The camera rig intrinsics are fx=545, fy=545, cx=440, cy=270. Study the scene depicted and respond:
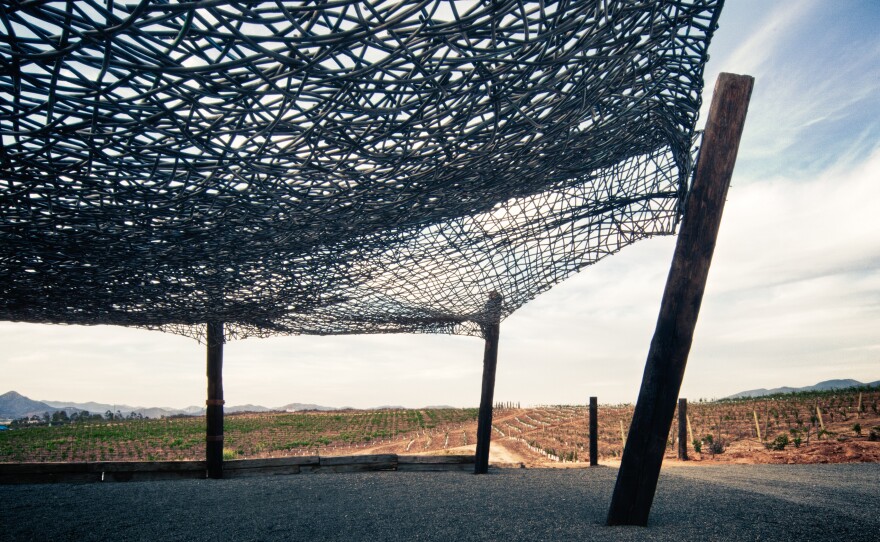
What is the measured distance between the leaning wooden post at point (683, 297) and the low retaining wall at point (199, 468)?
7165mm

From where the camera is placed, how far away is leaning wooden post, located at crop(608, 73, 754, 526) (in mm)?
5438

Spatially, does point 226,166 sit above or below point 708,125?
below

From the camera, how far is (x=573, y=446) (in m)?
26.5

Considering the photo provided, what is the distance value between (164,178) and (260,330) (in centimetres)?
825

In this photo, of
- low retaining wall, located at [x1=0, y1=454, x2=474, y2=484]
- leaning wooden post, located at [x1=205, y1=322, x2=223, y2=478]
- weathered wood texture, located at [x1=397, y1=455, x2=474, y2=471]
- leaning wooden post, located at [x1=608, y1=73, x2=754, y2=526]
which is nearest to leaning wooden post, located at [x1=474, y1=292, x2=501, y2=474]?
weathered wood texture, located at [x1=397, y1=455, x2=474, y2=471]

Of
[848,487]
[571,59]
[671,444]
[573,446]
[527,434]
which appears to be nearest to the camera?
[571,59]

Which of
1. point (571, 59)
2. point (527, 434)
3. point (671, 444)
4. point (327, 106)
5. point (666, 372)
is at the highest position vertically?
point (571, 59)

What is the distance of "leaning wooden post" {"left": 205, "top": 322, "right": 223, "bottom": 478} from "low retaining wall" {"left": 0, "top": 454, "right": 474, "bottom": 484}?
270 mm

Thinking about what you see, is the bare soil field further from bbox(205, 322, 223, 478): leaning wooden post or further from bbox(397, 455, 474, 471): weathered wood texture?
bbox(205, 322, 223, 478): leaning wooden post

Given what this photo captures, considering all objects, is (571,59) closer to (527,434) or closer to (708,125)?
(708,125)

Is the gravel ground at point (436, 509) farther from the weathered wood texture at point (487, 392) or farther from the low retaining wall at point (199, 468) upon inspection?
the weathered wood texture at point (487, 392)

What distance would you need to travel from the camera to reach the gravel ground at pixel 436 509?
5449mm

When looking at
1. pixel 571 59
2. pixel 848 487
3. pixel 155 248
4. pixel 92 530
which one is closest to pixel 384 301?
pixel 155 248

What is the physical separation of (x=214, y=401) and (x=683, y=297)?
9012 millimetres
